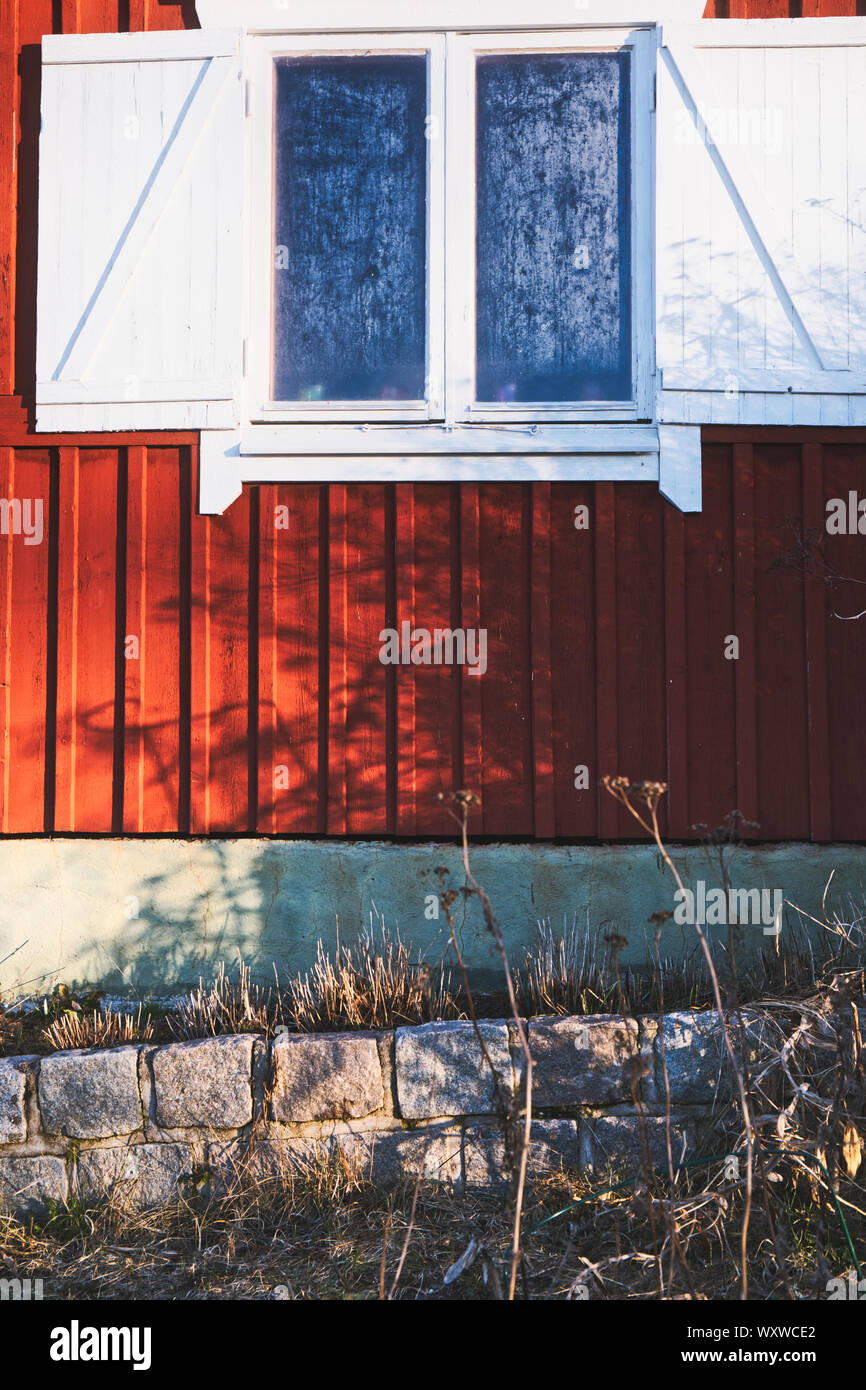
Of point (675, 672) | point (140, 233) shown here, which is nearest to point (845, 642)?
point (675, 672)

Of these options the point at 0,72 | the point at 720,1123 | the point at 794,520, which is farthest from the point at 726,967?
the point at 0,72

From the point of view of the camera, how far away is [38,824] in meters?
4.72

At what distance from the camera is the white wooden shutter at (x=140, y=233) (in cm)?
473

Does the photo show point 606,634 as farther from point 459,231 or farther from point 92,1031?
point 92,1031

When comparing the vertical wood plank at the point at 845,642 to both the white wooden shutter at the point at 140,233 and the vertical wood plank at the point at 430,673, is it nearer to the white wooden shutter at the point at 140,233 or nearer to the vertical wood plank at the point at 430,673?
the vertical wood plank at the point at 430,673

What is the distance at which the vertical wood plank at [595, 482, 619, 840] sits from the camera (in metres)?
4.60

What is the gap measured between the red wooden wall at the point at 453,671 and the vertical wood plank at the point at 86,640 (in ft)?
0.04

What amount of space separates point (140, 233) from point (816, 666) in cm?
376

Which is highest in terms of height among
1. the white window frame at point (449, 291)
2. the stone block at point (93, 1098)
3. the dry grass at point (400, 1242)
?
the white window frame at point (449, 291)

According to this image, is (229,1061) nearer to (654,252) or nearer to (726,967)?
(726,967)

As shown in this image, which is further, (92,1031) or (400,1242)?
(92,1031)

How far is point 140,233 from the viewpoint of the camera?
15.5 ft

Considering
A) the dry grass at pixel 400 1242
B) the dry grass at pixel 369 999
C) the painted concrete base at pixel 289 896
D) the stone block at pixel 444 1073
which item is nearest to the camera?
the dry grass at pixel 400 1242

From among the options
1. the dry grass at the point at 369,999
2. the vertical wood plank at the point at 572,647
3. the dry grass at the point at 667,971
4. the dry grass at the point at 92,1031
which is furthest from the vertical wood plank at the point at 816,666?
the dry grass at the point at 92,1031
